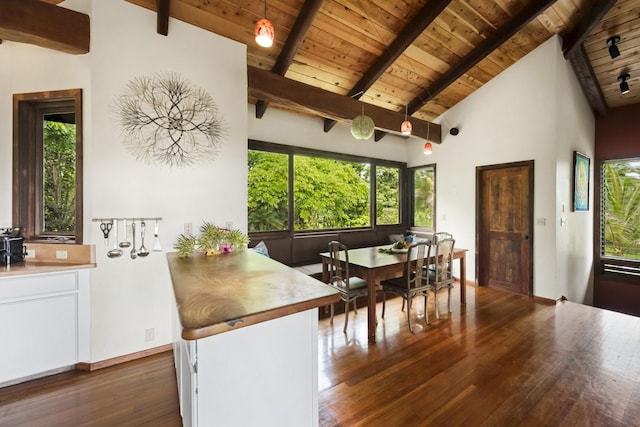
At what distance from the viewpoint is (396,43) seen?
3672 mm

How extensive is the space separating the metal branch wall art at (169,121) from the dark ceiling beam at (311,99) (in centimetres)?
76

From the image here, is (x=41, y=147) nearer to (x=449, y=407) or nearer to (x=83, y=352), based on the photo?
(x=83, y=352)

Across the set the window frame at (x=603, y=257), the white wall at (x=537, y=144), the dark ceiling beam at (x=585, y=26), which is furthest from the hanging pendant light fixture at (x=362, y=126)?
the window frame at (x=603, y=257)

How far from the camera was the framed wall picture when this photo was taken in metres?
4.46

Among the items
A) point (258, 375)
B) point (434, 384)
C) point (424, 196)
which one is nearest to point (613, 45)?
point (424, 196)

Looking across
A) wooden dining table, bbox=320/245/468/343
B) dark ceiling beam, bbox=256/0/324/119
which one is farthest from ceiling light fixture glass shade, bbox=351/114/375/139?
wooden dining table, bbox=320/245/468/343

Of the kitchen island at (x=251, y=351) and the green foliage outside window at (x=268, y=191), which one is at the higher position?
the green foliage outside window at (x=268, y=191)

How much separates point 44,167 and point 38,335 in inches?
58.2

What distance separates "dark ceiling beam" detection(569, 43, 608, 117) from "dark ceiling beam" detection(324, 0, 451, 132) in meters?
2.37

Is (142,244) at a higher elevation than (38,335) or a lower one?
higher

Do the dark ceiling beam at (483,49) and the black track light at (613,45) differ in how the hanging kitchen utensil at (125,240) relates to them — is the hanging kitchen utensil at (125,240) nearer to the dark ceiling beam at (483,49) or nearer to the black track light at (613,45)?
the dark ceiling beam at (483,49)

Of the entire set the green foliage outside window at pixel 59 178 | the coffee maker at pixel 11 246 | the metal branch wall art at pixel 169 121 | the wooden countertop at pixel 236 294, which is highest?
the metal branch wall art at pixel 169 121

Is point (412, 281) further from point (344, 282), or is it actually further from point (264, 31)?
point (264, 31)

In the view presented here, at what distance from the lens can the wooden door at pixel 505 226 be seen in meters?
4.37
